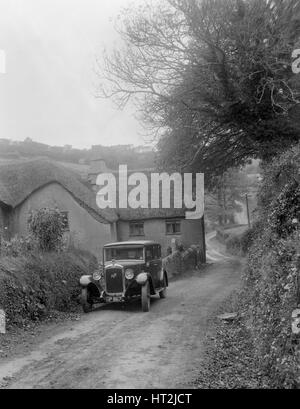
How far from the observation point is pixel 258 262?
484 inches

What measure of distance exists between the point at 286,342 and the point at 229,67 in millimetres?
15150

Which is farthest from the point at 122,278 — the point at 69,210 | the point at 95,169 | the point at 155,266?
the point at 95,169

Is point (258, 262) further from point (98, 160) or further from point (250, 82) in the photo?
point (98, 160)

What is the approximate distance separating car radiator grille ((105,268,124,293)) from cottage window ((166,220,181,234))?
21164 mm

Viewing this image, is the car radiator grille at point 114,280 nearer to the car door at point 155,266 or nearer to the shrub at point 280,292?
the car door at point 155,266

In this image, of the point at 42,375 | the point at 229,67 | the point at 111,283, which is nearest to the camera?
the point at 42,375

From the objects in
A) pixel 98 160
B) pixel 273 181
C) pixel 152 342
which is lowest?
pixel 152 342

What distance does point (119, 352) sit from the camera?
29.7 ft

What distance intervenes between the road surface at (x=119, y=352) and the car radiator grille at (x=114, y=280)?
66 cm

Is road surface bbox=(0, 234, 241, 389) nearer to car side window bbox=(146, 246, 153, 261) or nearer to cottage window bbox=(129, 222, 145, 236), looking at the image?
car side window bbox=(146, 246, 153, 261)

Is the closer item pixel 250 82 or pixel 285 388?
pixel 285 388

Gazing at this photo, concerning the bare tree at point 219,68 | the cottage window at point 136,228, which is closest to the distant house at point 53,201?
the cottage window at point 136,228

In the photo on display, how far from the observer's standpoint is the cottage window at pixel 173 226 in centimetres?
3506
